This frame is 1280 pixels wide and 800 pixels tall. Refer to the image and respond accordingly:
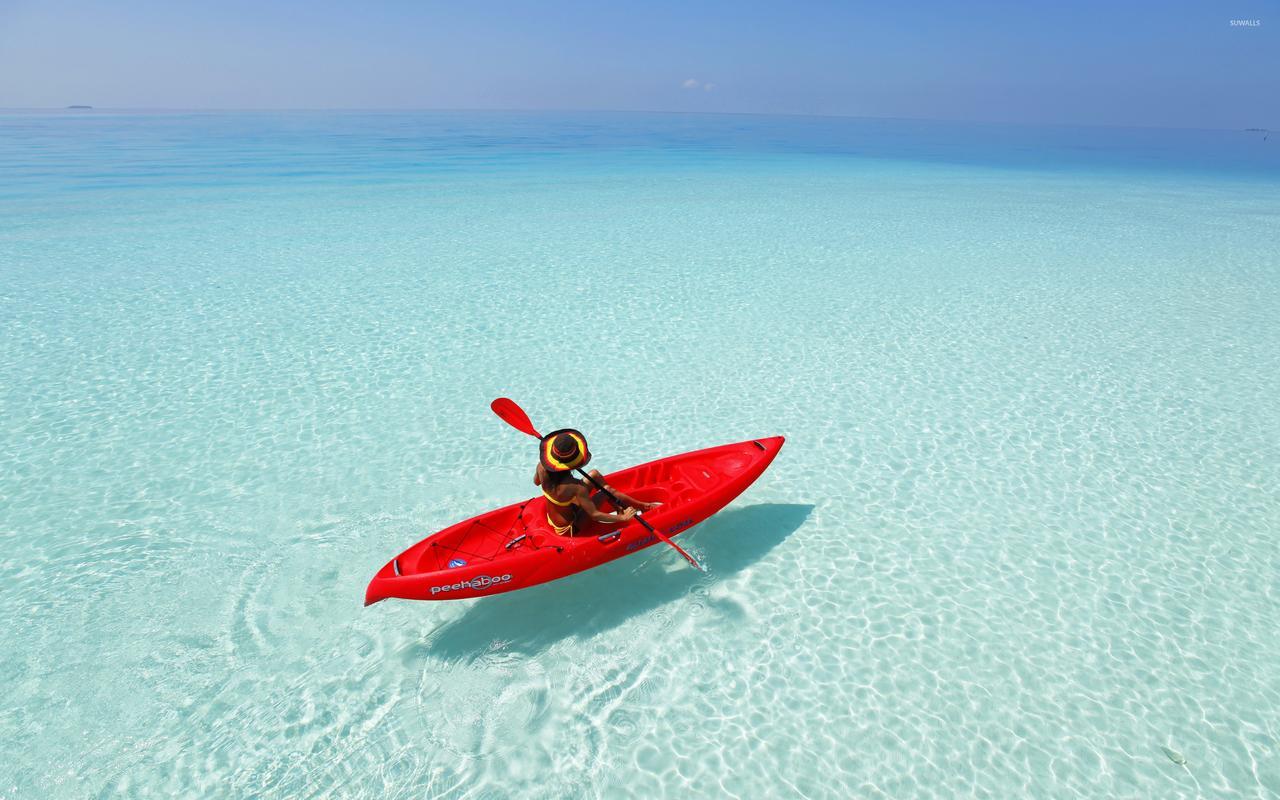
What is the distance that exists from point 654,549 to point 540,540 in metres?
1.14

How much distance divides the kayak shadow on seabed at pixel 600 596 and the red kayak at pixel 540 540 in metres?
0.37

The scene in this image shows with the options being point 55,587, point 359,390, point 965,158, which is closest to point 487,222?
point 359,390

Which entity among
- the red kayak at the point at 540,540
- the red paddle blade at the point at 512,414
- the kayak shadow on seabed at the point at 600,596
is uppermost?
the red paddle blade at the point at 512,414

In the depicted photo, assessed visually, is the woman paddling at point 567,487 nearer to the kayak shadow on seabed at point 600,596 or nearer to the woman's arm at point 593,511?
the woman's arm at point 593,511

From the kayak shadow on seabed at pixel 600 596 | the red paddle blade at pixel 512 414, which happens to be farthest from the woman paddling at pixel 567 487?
the red paddle blade at pixel 512 414

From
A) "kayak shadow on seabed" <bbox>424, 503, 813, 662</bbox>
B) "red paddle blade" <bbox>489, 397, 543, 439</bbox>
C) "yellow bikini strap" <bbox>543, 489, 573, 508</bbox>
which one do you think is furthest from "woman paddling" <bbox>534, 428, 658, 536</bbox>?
"red paddle blade" <bbox>489, 397, 543, 439</bbox>

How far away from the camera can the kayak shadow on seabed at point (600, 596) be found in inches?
191

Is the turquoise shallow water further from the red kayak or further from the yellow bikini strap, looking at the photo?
the yellow bikini strap

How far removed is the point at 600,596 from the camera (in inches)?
206

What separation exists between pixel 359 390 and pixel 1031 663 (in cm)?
768

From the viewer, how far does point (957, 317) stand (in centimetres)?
1133

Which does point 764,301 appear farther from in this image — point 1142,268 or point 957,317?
point 1142,268

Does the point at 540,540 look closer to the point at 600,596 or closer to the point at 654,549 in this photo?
the point at 600,596

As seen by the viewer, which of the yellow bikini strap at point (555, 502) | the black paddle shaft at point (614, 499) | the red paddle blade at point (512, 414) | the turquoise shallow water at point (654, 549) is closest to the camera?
the turquoise shallow water at point (654, 549)
